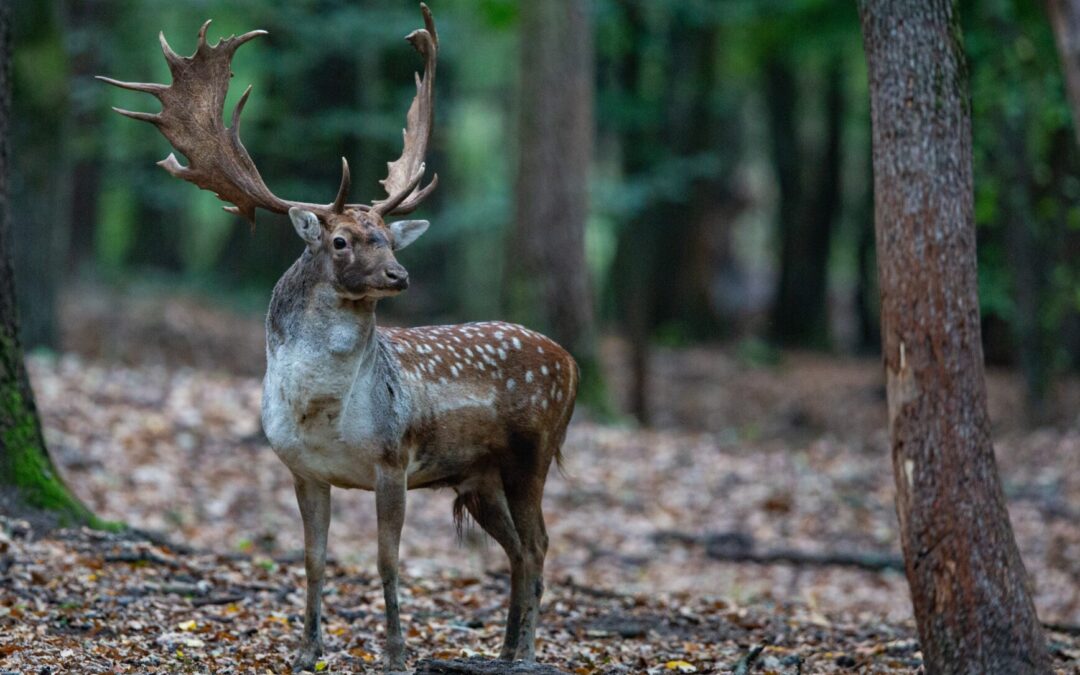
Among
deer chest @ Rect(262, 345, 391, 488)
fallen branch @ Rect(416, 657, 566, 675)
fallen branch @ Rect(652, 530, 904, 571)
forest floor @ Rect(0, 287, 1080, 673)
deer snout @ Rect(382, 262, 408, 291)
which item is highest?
deer snout @ Rect(382, 262, 408, 291)

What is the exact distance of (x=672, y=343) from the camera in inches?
955

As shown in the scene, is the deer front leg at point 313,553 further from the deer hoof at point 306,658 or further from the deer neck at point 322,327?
the deer neck at point 322,327

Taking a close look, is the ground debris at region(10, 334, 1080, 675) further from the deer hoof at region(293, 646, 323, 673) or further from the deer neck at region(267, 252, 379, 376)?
the deer neck at region(267, 252, 379, 376)

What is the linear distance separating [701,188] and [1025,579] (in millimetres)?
19261

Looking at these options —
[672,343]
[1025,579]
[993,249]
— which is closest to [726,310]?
[672,343]

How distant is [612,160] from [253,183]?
76.5ft

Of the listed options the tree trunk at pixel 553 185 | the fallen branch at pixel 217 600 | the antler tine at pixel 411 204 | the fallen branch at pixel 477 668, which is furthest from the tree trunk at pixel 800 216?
the fallen branch at pixel 477 668

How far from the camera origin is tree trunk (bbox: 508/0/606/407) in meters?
15.2

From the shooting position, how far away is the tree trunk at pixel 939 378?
5.43 metres

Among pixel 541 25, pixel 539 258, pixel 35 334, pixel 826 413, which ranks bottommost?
pixel 826 413

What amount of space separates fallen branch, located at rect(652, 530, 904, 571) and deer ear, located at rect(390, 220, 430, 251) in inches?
216

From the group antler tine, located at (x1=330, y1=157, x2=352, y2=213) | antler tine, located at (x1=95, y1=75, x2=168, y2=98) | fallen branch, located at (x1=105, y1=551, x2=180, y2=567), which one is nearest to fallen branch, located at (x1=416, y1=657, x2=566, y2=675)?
antler tine, located at (x1=330, y1=157, x2=352, y2=213)

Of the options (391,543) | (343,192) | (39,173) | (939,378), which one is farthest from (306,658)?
(39,173)

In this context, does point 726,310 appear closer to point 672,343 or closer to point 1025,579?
point 672,343
